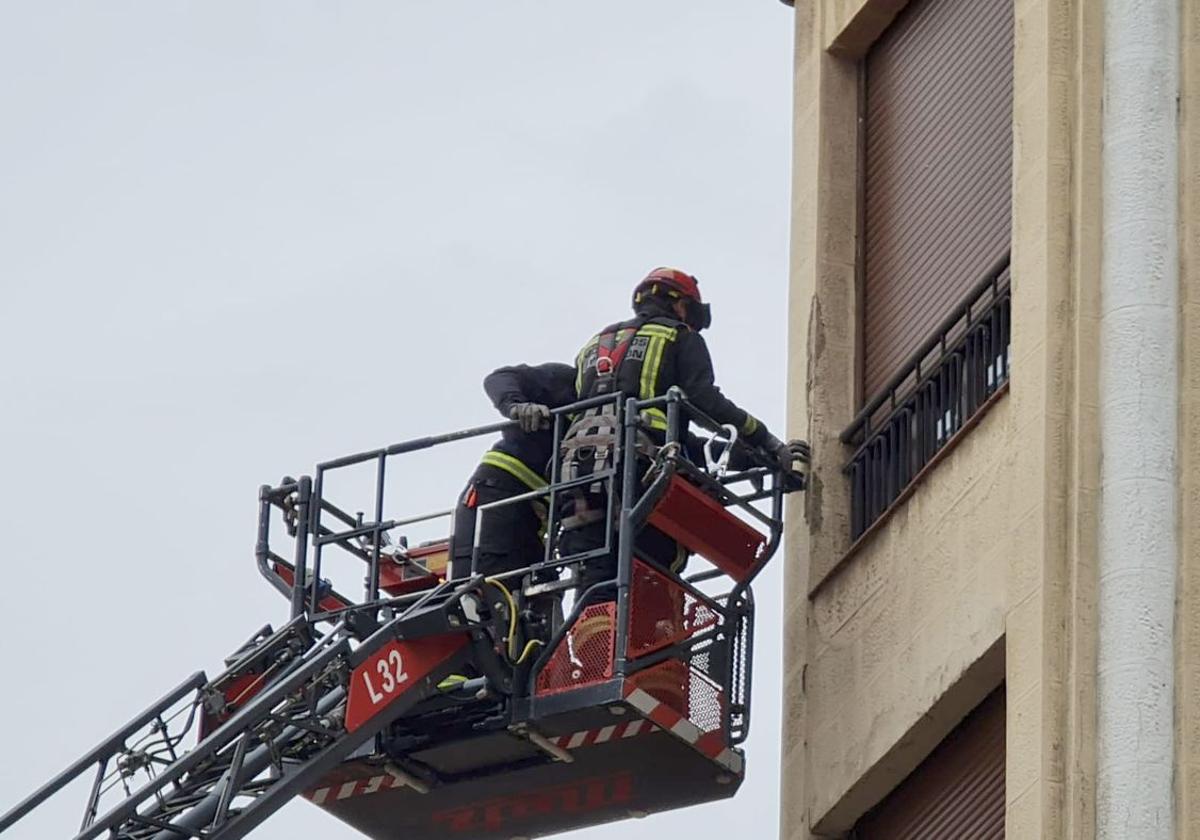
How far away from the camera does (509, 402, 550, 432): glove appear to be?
63.8 ft

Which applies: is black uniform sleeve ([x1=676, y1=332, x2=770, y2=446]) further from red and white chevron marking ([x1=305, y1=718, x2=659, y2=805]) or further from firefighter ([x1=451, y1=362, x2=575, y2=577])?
red and white chevron marking ([x1=305, y1=718, x2=659, y2=805])

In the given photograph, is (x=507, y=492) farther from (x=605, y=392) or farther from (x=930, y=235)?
(x=930, y=235)

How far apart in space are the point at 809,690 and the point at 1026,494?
3.10 meters

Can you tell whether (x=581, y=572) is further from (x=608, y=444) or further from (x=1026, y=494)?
(x=1026, y=494)

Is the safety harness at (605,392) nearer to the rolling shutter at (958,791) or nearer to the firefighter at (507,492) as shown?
the firefighter at (507,492)

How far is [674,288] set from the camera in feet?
66.4

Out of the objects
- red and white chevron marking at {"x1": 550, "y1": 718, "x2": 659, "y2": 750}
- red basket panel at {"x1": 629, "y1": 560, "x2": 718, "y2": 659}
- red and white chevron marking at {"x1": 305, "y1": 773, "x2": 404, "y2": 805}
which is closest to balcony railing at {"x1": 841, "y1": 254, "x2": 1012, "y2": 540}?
red basket panel at {"x1": 629, "y1": 560, "x2": 718, "y2": 659}

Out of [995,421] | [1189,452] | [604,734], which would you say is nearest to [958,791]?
[995,421]

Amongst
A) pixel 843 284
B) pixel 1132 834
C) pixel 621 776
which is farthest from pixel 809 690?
pixel 1132 834

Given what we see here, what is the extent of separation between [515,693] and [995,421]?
3.49 metres

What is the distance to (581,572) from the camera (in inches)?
736

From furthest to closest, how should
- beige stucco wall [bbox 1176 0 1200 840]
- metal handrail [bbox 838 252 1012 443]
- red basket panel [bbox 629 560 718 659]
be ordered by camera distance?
red basket panel [bbox 629 560 718 659] → metal handrail [bbox 838 252 1012 443] → beige stucco wall [bbox 1176 0 1200 840]

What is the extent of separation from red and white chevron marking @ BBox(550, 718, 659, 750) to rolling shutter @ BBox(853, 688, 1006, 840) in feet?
4.65

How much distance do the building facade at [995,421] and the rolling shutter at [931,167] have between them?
25mm
